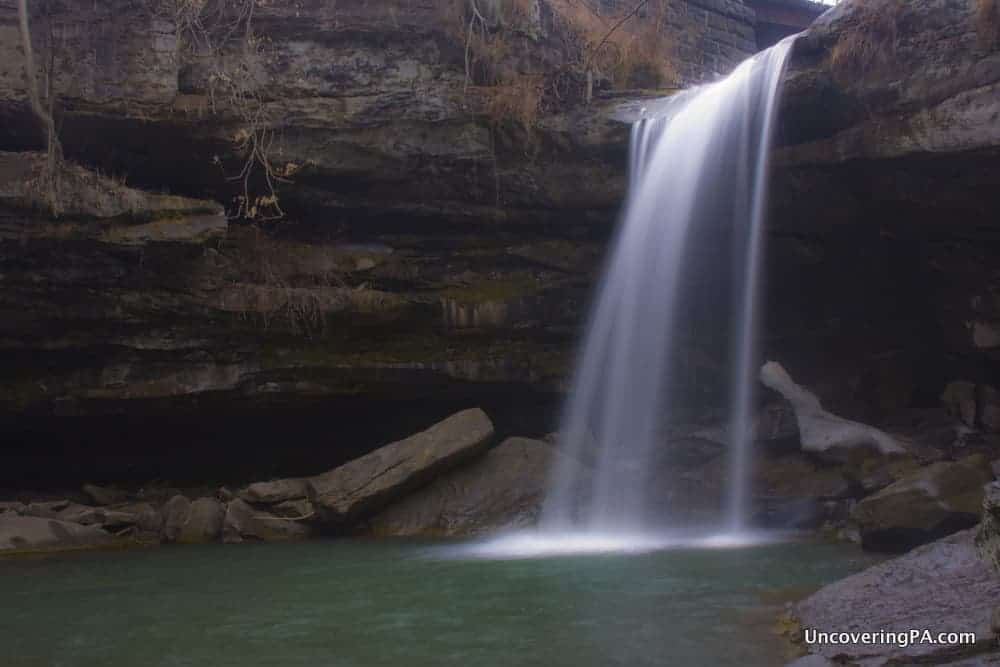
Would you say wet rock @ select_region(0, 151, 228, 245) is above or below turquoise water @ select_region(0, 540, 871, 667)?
above

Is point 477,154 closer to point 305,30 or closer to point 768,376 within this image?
point 305,30

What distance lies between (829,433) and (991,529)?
243 inches

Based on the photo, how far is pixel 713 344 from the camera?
12.0 metres

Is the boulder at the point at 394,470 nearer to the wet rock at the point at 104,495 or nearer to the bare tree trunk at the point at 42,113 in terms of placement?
the wet rock at the point at 104,495

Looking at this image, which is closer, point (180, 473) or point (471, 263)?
point (471, 263)

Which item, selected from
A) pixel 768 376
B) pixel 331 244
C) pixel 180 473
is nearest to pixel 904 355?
pixel 768 376

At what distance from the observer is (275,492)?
10.7 meters

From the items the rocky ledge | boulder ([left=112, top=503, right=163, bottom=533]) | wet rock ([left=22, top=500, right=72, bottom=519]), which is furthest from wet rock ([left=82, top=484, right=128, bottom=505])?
boulder ([left=112, top=503, right=163, bottom=533])

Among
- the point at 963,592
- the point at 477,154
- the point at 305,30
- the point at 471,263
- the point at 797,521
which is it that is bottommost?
the point at 797,521

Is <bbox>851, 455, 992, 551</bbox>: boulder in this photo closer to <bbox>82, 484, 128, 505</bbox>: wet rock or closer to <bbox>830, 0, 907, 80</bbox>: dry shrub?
<bbox>830, 0, 907, 80</bbox>: dry shrub

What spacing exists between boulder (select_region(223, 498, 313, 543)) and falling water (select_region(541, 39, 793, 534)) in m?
2.89

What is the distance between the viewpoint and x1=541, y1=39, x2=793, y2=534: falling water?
1013cm

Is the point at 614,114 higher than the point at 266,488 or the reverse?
higher

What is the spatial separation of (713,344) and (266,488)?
6.01 meters
